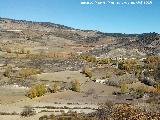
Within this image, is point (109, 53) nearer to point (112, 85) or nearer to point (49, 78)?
point (49, 78)

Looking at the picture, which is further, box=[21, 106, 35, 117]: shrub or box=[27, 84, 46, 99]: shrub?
box=[27, 84, 46, 99]: shrub

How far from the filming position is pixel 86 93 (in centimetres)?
7406

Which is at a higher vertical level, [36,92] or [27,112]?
[36,92]

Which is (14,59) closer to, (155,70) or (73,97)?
(155,70)

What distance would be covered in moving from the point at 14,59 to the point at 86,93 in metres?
63.5

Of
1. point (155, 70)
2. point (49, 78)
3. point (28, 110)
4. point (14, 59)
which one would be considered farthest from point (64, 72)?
point (28, 110)

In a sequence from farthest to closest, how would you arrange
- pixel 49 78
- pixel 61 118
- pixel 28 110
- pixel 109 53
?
pixel 109 53 < pixel 49 78 < pixel 28 110 < pixel 61 118

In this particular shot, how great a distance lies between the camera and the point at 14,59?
134 metres

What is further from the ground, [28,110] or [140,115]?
[140,115]

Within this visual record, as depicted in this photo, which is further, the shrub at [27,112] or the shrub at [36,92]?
the shrub at [36,92]

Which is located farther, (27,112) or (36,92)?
(36,92)

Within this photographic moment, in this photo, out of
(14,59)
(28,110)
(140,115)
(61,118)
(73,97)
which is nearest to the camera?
(140,115)

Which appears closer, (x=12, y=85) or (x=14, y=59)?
(x=12, y=85)

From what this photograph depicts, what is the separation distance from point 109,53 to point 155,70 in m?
64.2
